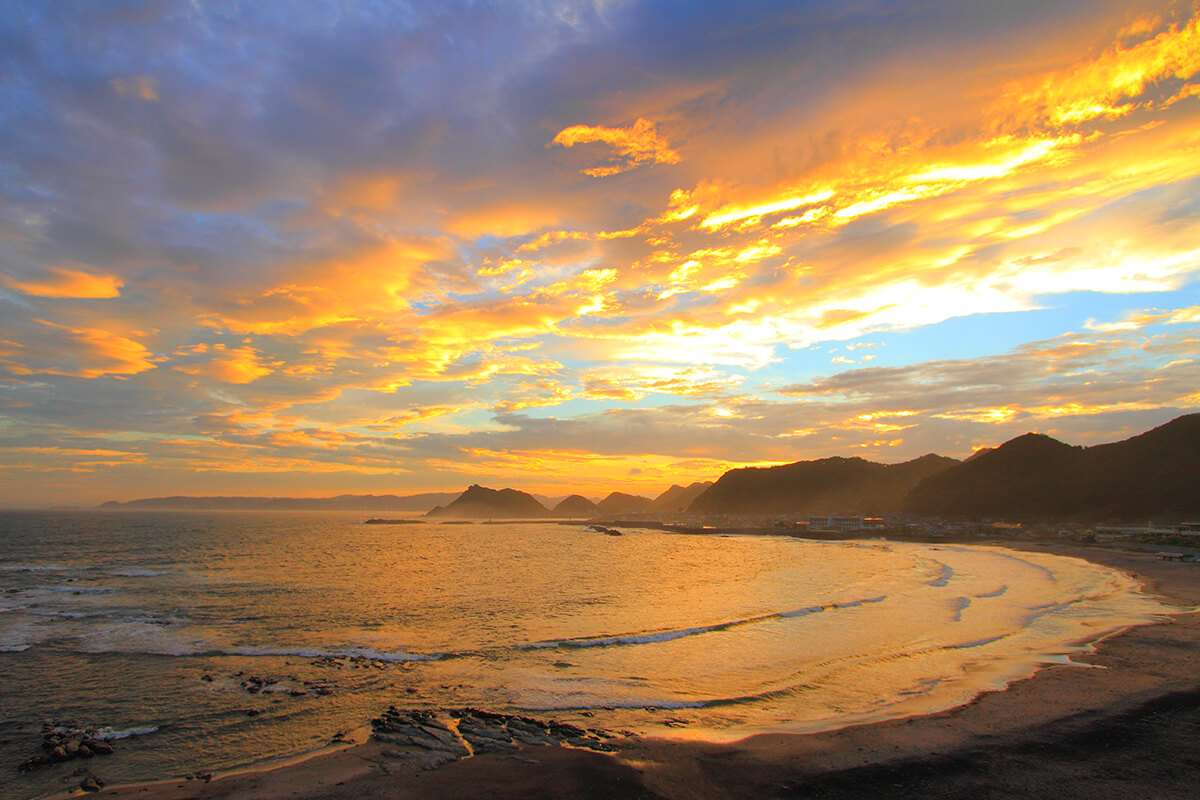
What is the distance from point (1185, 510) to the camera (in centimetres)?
10181

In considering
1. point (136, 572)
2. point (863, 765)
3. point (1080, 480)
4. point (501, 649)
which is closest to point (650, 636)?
point (501, 649)

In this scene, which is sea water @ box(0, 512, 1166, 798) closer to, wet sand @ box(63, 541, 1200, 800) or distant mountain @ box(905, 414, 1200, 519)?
wet sand @ box(63, 541, 1200, 800)

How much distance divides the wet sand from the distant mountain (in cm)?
13030

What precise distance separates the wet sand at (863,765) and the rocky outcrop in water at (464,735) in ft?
1.59

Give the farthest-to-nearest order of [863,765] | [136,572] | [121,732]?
[136,572] < [121,732] < [863,765]

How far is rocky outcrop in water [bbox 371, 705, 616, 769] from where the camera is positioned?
1354 centimetres

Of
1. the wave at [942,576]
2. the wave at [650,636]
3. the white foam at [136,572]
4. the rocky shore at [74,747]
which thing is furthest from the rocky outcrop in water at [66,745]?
the wave at [942,576]

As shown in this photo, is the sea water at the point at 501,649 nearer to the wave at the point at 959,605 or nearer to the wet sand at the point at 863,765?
Result: the wave at the point at 959,605

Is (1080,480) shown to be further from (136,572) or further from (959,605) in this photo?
(136,572)

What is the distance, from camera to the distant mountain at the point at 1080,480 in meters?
108

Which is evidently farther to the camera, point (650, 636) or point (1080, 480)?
point (1080, 480)

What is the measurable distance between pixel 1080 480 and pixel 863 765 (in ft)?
514

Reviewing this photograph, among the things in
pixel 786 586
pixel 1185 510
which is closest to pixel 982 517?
pixel 1185 510

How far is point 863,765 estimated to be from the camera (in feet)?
39.4
